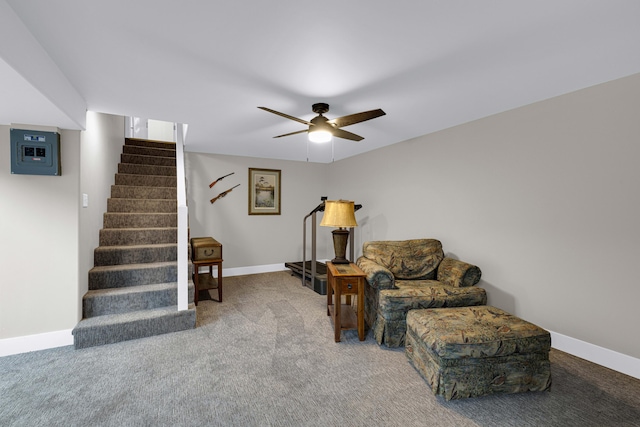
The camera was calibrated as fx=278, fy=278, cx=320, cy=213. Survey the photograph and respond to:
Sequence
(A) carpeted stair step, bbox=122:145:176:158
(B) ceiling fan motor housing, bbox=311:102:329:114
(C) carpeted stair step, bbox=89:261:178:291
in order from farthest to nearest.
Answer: (A) carpeted stair step, bbox=122:145:176:158
(C) carpeted stair step, bbox=89:261:178:291
(B) ceiling fan motor housing, bbox=311:102:329:114

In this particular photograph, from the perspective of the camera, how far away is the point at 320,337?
2779 millimetres

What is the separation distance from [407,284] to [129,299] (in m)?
2.89

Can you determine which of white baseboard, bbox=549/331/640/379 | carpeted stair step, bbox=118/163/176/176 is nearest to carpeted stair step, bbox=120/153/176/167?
carpeted stair step, bbox=118/163/176/176

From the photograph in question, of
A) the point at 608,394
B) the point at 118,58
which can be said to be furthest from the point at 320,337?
the point at 118,58

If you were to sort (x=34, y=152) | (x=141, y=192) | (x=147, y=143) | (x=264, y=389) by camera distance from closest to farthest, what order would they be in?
(x=264, y=389) → (x=34, y=152) → (x=141, y=192) → (x=147, y=143)

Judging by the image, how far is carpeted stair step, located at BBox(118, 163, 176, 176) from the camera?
437cm

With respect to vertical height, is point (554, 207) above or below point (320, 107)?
below

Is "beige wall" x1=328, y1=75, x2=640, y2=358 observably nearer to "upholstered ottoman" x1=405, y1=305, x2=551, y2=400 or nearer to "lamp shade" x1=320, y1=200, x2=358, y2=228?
"upholstered ottoman" x1=405, y1=305, x2=551, y2=400

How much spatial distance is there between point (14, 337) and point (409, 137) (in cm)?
471

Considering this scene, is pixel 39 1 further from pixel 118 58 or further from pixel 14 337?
pixel 14 337

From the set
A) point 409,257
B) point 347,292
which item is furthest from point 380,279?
point 409,257

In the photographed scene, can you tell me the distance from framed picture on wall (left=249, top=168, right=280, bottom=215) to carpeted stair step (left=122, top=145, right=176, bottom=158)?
151 centimetres

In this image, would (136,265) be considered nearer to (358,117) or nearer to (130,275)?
(130,275)

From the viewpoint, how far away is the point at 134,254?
3387mm
